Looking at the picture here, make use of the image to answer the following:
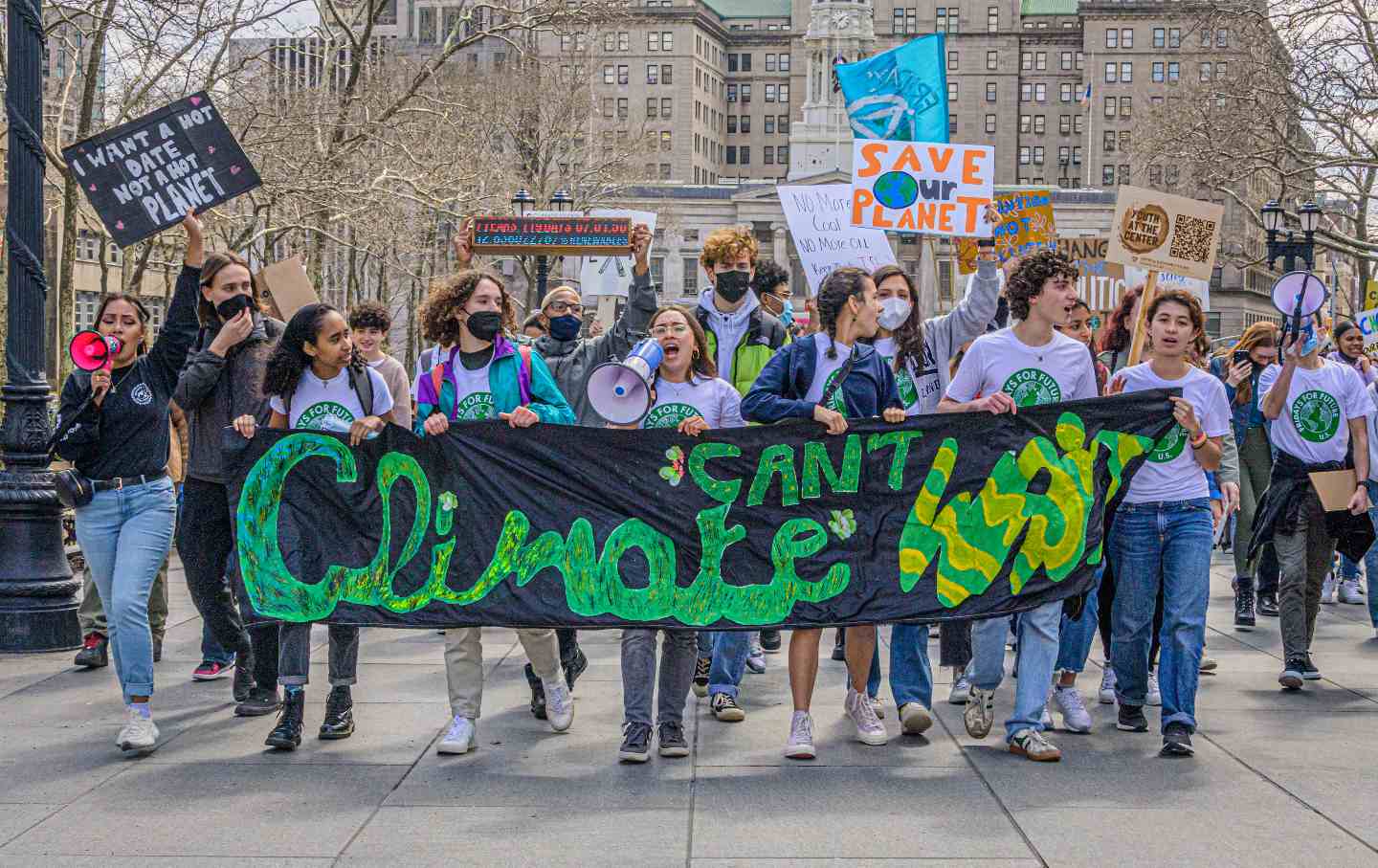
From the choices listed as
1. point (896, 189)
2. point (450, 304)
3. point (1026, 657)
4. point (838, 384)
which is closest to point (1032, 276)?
point (838, 384)

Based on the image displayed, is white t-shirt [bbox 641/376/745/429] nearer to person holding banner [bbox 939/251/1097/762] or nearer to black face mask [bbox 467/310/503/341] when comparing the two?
black face mask [bbox 467/310/503/341]

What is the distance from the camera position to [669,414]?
24.9 ft

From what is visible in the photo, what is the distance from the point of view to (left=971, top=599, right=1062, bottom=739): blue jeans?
714cm

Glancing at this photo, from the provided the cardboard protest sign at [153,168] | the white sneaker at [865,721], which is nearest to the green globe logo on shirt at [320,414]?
the cardboard protest sign at [153,168]

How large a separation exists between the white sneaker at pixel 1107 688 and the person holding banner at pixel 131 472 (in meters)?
4.42

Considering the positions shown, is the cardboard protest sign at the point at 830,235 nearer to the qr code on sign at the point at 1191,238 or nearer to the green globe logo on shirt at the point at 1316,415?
the qr code on sign at the point at 1191,238

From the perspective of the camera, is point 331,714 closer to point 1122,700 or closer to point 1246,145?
point 1122,700

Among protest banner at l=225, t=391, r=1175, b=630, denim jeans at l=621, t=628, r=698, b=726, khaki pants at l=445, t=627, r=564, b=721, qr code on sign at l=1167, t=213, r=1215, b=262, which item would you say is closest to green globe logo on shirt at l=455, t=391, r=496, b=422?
protest banner at l=225, t=391, r=1175, b=630

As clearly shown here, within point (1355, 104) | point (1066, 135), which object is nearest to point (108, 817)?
point (1355, 104)

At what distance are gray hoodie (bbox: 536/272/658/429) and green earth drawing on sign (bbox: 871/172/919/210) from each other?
250 centimetres

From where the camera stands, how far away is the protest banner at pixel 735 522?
737 centimetres

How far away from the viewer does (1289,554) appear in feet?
30.2

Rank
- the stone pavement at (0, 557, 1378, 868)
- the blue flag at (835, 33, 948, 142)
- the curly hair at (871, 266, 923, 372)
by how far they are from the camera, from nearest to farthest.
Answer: the stone pavement at (0, 557, 1378, 868) → the curly hair at (871, 266, 923, 372) → the blue flag at (835, 33, 948, 142)

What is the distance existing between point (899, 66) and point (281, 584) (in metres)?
7.13
